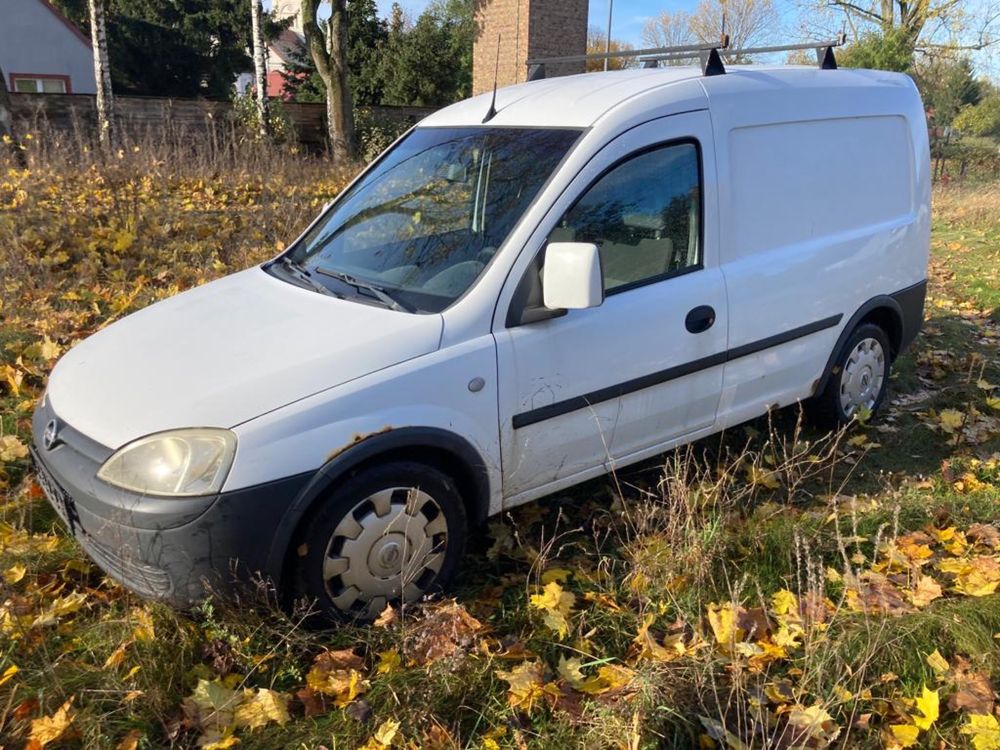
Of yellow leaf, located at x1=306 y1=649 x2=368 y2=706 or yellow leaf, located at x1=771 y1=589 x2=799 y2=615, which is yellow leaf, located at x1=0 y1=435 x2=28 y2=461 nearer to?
yellow leaf, located at x1=306 y1=649 x2=368 y2=706

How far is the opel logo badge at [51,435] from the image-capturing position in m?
2.93

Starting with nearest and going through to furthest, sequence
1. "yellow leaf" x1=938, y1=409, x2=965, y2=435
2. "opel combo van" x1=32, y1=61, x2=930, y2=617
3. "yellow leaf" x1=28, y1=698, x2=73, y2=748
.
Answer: "yellow leaf" x1=28, y1=698, x2=73, y2=748
"opel combo van" x1=32, y1=61, x2=930, y2=617
"yellow leaf" x1=938, y1=409, x2=965, y2=435

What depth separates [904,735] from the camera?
8.06ft

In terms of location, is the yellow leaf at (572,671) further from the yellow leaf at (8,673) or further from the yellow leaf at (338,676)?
the yellow leaf at (8,673)

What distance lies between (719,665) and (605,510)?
130 cm

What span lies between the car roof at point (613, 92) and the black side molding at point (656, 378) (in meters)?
1.14

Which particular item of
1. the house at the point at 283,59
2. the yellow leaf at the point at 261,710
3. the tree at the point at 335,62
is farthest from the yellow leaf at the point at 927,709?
the house at the point at 283,59

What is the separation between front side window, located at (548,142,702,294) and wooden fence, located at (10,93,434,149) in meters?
10.2

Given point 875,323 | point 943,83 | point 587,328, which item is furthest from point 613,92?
point 943,83

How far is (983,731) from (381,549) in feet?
6.61

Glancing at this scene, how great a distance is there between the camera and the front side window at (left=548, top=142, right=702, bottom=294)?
3.40 m

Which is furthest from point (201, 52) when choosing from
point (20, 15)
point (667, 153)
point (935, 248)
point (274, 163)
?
point (667, 153)

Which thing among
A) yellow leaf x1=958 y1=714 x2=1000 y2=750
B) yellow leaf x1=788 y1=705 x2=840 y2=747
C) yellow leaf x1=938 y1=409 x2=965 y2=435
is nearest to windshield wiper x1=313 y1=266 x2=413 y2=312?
yellow leaf x1=788 y1=705 x2=840 y2=747

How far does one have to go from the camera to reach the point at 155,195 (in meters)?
8.67
